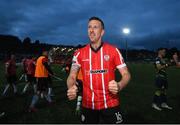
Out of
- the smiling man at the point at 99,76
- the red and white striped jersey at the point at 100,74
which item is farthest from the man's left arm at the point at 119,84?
the red and white striped jersey at the point at 100,74

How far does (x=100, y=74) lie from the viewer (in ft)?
15.9

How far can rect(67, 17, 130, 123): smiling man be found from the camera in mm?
4828

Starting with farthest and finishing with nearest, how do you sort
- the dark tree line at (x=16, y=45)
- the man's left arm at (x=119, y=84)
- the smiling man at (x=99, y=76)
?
the dark tree line at (x=16, y=45)
the smiling man at (x=99, y=76)
the man's left arm at (x=119, y=84)

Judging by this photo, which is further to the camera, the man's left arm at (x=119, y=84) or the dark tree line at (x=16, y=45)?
the dark tree line at (x=16, y=45)

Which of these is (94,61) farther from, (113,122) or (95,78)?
(113,122)

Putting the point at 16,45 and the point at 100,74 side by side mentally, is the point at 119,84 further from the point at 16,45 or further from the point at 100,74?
the point at 16,45

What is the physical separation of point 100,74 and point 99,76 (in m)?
0.04

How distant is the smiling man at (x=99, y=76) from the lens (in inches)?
190

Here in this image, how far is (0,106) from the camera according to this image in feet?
42.5

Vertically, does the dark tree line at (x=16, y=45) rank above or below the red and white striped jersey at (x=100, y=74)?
above

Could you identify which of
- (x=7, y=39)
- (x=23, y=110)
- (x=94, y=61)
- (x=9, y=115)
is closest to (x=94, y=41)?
(x=94, y=61)

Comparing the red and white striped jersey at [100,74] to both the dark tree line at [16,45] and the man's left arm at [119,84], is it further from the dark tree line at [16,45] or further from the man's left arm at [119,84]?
the dark tree line at [16,45]

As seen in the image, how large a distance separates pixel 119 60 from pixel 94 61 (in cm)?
42

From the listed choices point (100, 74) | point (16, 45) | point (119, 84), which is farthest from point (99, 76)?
point (16, 45)
